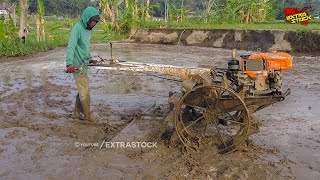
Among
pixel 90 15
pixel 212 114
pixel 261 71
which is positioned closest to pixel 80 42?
pixel 90 15

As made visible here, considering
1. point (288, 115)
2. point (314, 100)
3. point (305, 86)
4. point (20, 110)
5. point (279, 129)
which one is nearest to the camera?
point (279, 129)

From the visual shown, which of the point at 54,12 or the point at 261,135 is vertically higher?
the point at 54,12

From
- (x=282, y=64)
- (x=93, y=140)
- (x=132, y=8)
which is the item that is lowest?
(x=93, y=140)

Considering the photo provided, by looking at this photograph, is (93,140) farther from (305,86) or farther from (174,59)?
(174,59)

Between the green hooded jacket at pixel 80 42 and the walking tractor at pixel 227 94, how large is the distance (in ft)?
2.82

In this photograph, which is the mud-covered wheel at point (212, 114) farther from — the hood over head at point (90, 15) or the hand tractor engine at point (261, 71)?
the hood over head at point (90, 15)

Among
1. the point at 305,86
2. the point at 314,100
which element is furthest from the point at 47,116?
the point at 305,86

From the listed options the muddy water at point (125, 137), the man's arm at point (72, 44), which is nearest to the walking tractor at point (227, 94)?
the muddy water at point (125, 137)

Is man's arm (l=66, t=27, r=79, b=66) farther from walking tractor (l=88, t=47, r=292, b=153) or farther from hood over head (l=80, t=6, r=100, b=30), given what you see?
walking tractor (l=88, t=47, r=292, b=153)

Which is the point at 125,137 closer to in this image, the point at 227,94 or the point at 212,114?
the point at 212,114

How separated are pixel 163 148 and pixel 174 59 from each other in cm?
877

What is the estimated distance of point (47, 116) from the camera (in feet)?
21.0

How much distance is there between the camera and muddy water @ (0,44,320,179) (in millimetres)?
4172

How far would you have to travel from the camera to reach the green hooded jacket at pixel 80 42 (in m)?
5.51
